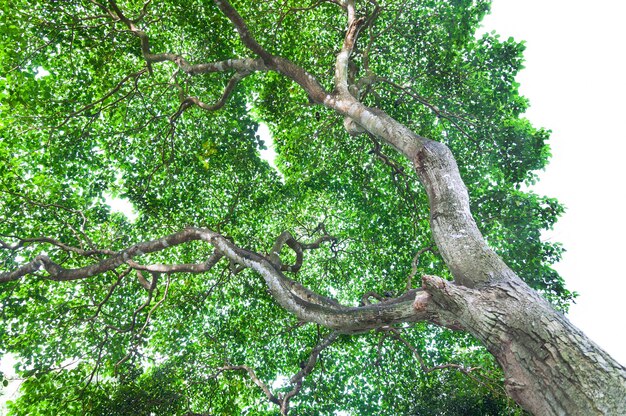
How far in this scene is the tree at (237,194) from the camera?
25.6ft

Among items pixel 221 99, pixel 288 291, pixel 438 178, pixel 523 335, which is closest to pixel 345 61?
pixel 221 99

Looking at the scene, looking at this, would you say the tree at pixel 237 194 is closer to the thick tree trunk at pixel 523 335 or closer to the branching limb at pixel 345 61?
the branching limb at pixel 345 61

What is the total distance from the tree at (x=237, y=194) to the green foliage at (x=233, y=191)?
0.18 ft

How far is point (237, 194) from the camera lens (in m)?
9.78

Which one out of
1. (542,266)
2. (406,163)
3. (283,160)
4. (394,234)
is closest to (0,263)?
(283,160)

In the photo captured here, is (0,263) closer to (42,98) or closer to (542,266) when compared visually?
(42,98)

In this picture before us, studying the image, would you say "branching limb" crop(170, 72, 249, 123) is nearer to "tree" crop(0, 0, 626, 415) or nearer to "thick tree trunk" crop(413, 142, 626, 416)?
"tree" crop(0, 0, 626, 415)

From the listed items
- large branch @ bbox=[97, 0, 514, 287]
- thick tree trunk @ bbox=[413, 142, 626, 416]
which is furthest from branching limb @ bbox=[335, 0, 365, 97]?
thick tree trunk @ bbox=[413, 142, 626, 416]

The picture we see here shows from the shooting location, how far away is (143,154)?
A: 9711mm

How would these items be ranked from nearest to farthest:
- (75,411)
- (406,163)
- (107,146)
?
(75,411) < (107,146) < (406,163)

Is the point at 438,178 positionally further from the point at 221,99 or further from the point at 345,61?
the point at 221,99

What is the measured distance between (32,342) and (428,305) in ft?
27.7

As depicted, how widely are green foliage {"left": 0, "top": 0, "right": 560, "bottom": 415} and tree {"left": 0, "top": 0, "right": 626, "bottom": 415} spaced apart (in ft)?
0.18

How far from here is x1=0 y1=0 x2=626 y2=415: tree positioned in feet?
25.6
